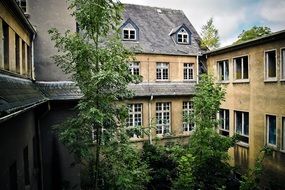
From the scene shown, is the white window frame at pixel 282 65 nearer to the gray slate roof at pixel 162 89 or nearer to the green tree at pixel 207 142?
the green tree at pixel 207 142

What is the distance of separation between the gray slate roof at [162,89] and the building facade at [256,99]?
3.84 meters

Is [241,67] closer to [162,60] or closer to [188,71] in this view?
[188,71]

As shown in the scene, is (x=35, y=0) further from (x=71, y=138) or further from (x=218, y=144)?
(x=218, y=144)

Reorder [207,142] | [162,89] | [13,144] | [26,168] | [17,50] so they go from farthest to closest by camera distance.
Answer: [162,89] → [207,142] → [17,50] → [26,168] → [13,144]

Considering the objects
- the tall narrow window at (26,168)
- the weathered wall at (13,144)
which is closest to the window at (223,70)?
the weathered wall at (13,144)

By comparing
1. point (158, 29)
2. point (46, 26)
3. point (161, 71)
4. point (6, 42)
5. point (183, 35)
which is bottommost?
point (6, 42)

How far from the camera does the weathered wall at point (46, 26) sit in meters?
12.4

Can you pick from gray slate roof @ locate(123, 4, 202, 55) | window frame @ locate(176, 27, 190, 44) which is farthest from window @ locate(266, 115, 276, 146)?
window frame @ locate(176, 27, 190, 44)

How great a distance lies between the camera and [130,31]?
22.3 meters

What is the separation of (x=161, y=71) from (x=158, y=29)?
4562 millimetres

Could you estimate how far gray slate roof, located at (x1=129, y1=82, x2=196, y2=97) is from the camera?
20.9 meters

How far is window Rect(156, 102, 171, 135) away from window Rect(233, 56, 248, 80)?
21.3ft

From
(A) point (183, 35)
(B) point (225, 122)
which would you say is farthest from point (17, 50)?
(A) point (183, 35)

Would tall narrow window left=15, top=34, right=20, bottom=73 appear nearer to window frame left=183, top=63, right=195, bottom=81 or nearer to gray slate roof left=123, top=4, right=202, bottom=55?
gray slate roof left=123, top=4, right=202, bottom=55
